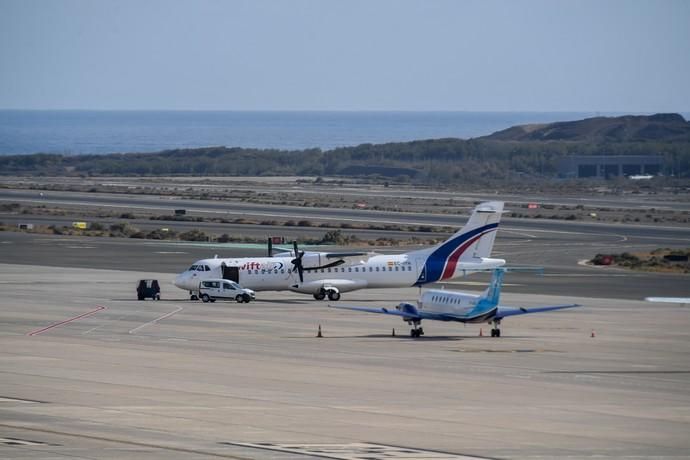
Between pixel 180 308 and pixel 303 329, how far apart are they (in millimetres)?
11565

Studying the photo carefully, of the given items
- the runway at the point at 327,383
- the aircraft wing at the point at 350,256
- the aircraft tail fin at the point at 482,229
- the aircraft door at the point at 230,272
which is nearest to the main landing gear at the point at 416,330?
the runway at the point at 327,383

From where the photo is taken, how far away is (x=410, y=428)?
38625 millimetres

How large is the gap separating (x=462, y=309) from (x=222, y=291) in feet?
70.0

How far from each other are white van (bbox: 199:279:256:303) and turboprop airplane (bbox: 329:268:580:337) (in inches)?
682

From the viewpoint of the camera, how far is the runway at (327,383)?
3600 cm

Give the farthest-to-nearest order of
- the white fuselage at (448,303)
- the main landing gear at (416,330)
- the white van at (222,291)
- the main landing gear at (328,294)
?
1. the main landing gear at (328,294)
2. the white van at (222,291)
3. the main landing gear at (416,330)
4. the white fuselage at (448,303)

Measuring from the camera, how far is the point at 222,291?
77.2 meters

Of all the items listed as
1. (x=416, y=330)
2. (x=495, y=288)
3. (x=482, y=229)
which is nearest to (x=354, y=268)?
(x=482, y=229)

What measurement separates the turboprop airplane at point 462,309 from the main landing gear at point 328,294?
53.8ft

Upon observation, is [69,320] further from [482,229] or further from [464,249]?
[482,229]

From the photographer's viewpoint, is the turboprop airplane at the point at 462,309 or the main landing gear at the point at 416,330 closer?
the turboprop airplane at the point at 462,309

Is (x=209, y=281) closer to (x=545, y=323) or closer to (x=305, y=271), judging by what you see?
(x=305, y=271)

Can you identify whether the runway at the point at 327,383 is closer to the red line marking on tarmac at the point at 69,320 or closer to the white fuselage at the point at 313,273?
the red line marking on tarmac at the point at 69,320

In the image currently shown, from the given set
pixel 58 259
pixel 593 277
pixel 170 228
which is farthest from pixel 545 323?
pixel 170 228
